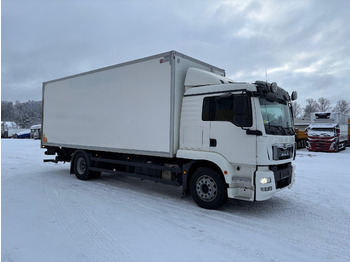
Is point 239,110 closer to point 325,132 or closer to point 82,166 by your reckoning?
point 82,166

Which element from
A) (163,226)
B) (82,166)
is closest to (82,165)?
(82,166)

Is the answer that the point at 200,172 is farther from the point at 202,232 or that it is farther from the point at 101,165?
the point at 101,165

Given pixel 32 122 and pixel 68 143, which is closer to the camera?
pixel 68 143

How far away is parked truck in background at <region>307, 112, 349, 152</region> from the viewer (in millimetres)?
20438

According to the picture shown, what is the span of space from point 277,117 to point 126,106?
13.0ft

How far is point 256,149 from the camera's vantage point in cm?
506

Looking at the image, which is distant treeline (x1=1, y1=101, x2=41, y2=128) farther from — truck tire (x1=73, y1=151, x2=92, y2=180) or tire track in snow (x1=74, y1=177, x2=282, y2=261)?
tire track in snow (x1=74, y1=177, x2=282, y2=261)

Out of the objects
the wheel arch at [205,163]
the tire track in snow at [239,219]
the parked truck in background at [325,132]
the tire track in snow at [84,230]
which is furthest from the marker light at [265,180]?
the parked truck in background at [325,132]

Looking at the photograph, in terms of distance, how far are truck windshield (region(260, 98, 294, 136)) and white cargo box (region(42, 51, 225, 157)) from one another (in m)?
1.98

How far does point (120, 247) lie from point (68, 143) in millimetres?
6473

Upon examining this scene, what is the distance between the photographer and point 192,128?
19.5 ft

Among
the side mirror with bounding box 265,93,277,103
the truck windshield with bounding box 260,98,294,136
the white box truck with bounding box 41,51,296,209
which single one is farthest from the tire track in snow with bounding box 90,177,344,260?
the side mirror with bounding box 265,93,277,103

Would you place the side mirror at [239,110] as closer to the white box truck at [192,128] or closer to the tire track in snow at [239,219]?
the white box truck at [192,128]

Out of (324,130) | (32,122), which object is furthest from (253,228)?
(32,122)
